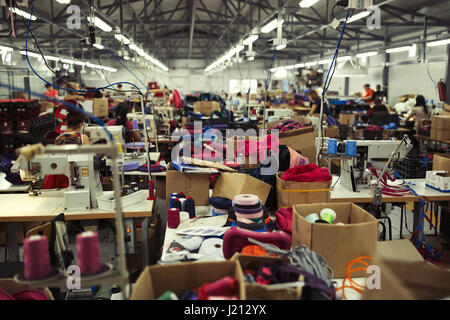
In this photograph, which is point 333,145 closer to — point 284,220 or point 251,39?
point 284,220

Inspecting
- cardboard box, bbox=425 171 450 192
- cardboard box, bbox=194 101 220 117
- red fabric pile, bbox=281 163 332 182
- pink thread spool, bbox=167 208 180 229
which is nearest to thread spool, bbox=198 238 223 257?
pink thread spool, bbox=167 208 180 229

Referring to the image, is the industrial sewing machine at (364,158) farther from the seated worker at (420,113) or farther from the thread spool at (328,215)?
the seated worker at (420,113)

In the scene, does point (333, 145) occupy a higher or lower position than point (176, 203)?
higher

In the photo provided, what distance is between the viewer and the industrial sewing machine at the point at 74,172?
263 cm

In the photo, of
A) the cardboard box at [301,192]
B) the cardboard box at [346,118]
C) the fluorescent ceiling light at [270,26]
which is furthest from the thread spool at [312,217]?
the cardboard box at [346,118]

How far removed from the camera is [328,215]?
6.77ft

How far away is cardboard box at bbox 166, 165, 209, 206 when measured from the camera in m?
2.88

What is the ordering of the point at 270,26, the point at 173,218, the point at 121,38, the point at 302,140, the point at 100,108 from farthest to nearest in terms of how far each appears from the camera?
the point at 100,108
the point at 121,38
the point at 270,26
the point at 302,140
the point at 173,218

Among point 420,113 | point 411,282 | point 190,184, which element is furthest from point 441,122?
point 411,282

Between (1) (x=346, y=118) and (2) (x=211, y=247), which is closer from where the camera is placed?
(2) (x=211, y=247)

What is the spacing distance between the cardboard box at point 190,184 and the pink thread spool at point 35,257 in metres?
1.70

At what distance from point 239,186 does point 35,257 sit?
5.62 ft

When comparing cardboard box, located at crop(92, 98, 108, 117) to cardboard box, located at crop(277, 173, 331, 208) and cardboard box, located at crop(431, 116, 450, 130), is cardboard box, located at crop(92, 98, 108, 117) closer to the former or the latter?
cardboard box, located at crop(277, 173, 331, 208)
